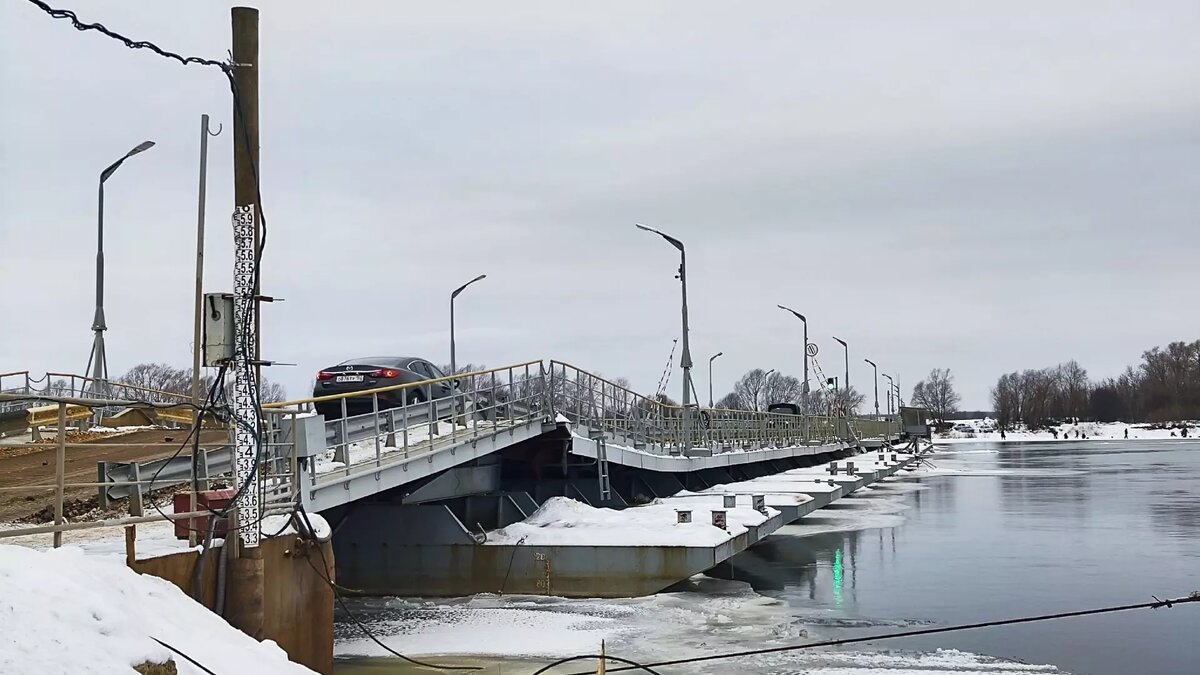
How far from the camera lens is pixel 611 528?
23.7 meters

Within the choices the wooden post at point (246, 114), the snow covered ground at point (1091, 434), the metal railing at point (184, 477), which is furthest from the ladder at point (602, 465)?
the snow covered ground at point (1091, 434)

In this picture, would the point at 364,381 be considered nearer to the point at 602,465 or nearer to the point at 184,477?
the point at 602,465

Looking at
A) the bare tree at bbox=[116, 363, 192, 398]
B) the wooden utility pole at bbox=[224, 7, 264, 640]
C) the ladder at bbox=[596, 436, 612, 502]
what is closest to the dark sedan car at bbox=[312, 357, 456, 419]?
the ladder at bbox=[596, 436, 612, 502]

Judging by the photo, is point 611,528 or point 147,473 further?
point 611,528

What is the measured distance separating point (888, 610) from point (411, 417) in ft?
29.2

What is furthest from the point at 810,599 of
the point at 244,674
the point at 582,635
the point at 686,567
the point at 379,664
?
the point at 244,674

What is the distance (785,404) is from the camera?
77000 millimetres

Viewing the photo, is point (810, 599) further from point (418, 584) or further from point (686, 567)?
point (418, 584)

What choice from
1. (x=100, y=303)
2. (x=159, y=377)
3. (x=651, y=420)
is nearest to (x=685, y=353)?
(x=651, y=420)

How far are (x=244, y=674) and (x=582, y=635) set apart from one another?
29.8 ft

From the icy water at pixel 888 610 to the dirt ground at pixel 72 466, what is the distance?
13.8 ft

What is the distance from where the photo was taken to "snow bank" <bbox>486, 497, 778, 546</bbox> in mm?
22578

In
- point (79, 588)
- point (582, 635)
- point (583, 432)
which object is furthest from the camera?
point (583, 432)

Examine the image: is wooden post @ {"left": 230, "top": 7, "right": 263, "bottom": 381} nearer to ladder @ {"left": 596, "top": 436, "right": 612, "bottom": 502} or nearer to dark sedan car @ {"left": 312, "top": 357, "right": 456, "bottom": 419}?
dark sedan car @ {"left": 312, "top": 357, "right": 456, "bottom": 419}
